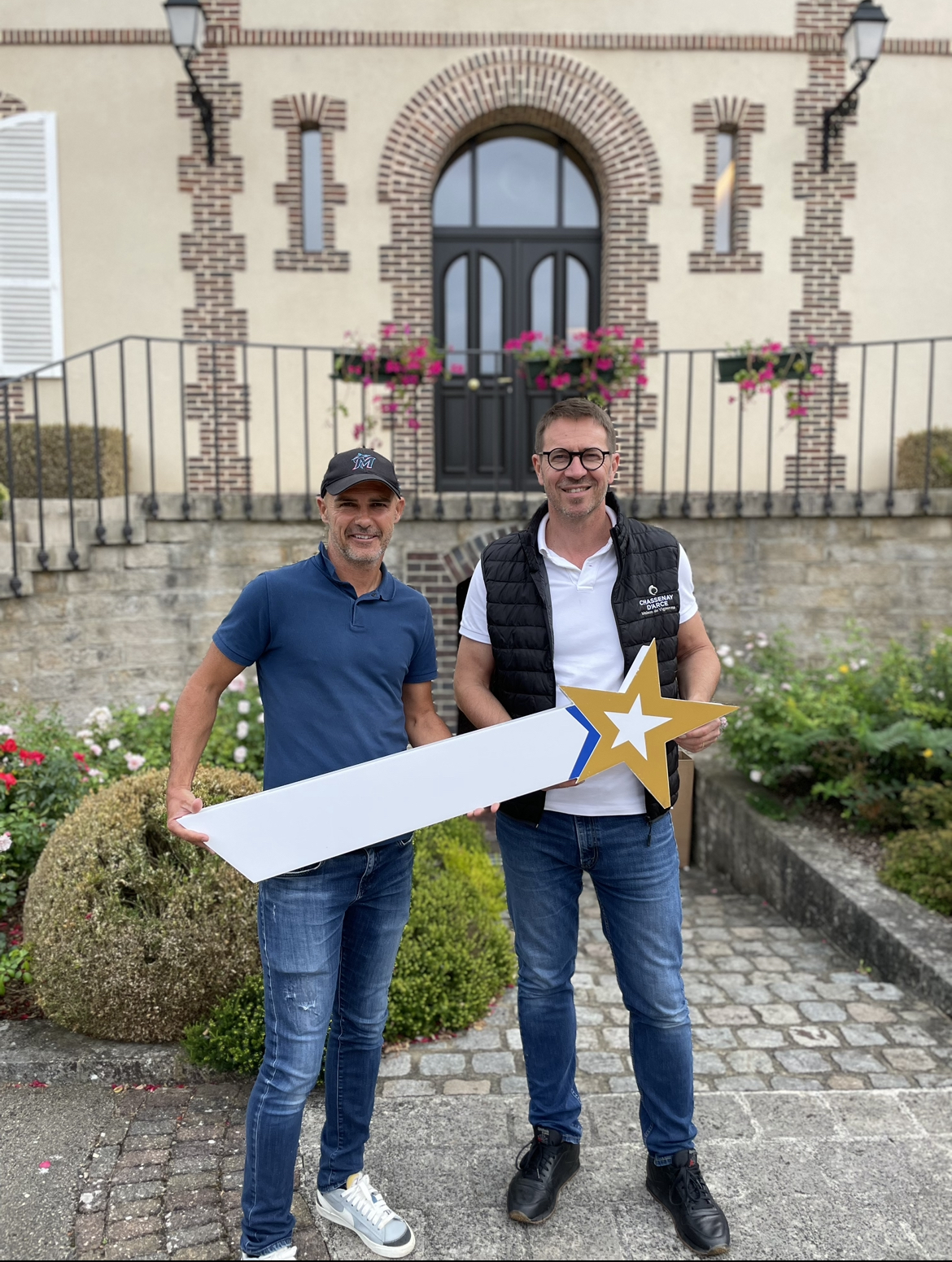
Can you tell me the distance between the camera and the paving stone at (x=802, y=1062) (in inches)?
121

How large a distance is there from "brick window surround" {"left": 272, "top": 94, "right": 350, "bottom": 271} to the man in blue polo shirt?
23.8 feet

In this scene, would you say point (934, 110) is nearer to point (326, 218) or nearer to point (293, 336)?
point (326, 218)

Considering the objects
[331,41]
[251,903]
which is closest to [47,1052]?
[251,903]

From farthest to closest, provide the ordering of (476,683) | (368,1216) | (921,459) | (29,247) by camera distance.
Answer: (921,459), (29,247), (476,683), (368,1216)

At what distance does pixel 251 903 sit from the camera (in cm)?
298

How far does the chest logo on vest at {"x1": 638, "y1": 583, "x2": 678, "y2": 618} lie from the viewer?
88.6 inches

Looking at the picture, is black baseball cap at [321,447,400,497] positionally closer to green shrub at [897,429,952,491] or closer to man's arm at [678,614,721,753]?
man's arm at [678,614,721,753]

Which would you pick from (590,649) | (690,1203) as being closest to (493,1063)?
(690,1203)

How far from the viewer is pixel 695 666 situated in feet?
7.79

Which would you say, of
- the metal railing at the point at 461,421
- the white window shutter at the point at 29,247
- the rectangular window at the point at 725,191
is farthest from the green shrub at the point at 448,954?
the rectangular window at the point at 725,191

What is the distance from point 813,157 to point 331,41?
15.6 ft

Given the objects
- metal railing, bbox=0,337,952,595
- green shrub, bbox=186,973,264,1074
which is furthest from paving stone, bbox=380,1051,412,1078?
metal railing, bbox=0,337,952,595

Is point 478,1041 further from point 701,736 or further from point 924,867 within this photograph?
point 924,867

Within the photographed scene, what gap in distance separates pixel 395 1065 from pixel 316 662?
5.79 ft
